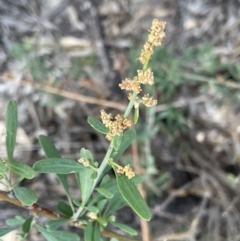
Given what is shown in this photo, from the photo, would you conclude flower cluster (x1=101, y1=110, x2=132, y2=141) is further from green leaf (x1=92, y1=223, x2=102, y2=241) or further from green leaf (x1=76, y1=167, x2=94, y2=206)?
green leaf (x1=92, y1=223, x2=102, y2=241)

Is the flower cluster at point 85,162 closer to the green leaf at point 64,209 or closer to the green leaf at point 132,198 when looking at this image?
the green leaf at point 132,198

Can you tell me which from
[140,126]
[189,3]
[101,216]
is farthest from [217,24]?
[101,216]

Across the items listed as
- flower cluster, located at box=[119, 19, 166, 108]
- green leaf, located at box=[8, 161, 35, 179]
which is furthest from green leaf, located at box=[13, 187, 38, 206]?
flower cluster, located at box=[119, 19, 166, 108]

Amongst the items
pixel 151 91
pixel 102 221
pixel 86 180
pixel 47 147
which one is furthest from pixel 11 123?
pixel 151 91

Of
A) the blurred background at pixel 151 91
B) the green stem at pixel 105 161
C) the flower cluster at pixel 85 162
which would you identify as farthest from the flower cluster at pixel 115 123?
the blurred background at pixel 151 91

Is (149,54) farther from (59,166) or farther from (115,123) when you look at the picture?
(59,166)
